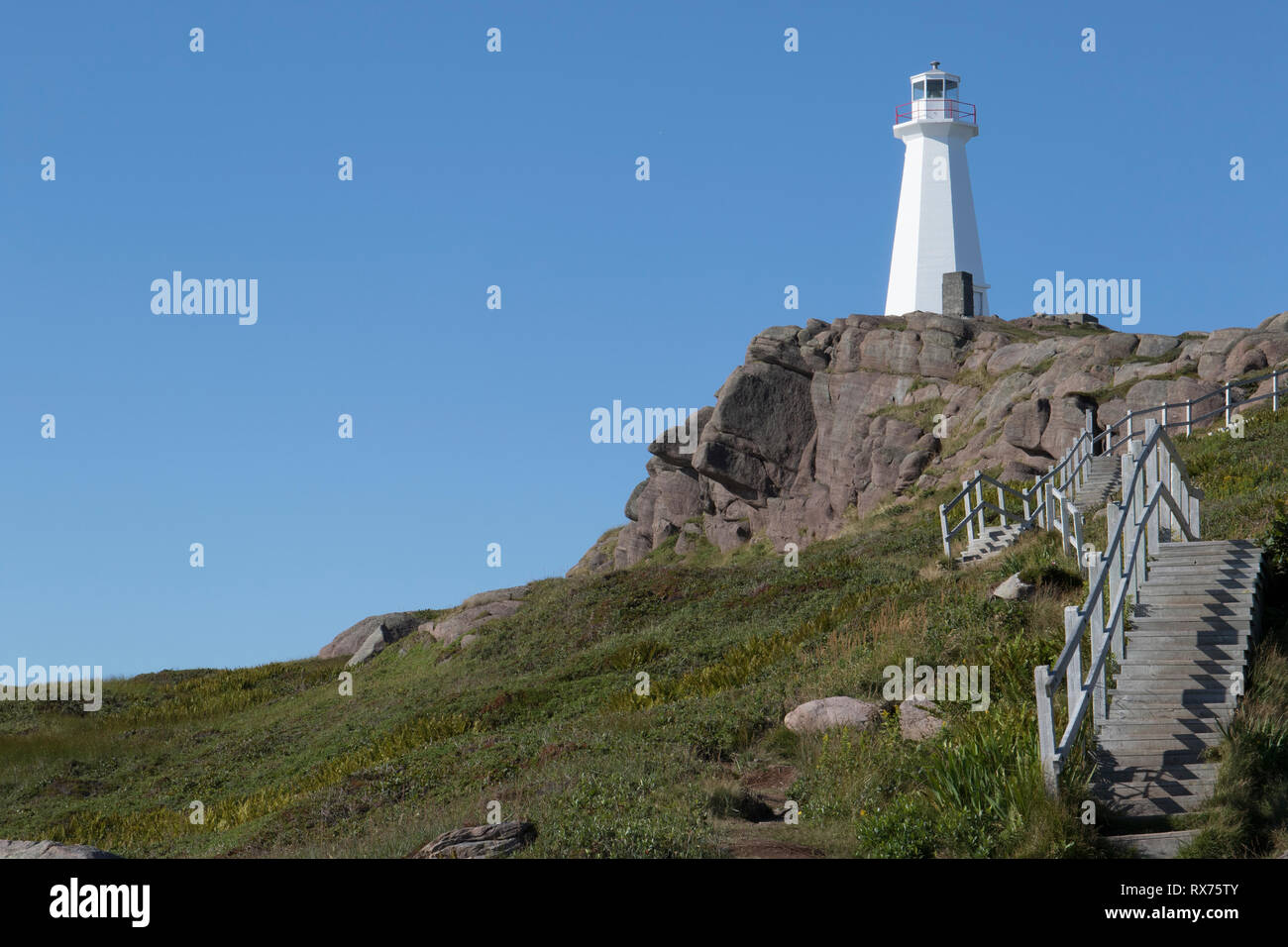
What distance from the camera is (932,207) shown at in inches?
2243

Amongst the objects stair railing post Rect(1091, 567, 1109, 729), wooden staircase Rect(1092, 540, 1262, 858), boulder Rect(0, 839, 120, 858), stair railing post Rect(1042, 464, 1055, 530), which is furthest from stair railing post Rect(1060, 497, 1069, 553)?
boulder Rect(0, 839, 120, 858)

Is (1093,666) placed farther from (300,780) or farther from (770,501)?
(770,501)

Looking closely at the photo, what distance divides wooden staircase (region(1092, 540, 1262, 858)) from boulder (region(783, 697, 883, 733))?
326 centimetres

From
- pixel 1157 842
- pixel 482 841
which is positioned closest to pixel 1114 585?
pixel 1157 842

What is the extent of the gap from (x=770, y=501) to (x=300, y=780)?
27904 mm

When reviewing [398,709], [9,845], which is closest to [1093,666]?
[9,845]

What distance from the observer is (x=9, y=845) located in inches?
486

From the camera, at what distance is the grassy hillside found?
36.8 feet

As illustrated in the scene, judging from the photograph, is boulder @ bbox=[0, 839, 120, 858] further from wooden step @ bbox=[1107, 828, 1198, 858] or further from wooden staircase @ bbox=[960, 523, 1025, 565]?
wooden staircase @ bbox=[960, 523, 1025, 565]

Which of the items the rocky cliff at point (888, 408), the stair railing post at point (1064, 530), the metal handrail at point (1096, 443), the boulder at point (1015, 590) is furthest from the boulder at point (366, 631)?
the boulder at point (1015, 590)

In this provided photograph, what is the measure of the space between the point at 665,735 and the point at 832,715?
2.35 m

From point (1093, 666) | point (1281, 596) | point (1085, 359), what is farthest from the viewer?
point (1085, 359)

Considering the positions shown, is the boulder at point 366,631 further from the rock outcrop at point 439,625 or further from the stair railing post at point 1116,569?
the stair railing post at point 1116,569
